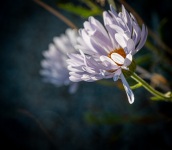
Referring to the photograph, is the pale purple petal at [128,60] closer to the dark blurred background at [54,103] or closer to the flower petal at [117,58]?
the flower petal at [117,58]

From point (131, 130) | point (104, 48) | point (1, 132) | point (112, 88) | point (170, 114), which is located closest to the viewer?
point (104, 48)

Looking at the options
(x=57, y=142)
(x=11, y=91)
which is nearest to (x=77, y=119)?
(x=57, y=142)

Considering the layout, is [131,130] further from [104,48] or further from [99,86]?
[104,48]

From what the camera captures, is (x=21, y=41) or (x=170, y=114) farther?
(x=21, y=41)

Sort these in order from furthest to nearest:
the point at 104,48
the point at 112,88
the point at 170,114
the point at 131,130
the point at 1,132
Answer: the point at 1,132
the point at 112,88
the point at 131,130
the point at 170,114
the point at 104,48

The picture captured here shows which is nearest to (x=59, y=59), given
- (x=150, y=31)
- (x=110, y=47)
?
(x=150, y=31)

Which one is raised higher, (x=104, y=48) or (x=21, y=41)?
(x=21, y=41)

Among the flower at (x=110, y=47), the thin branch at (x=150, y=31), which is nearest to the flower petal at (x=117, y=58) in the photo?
the flower at (x=110, y=47)
